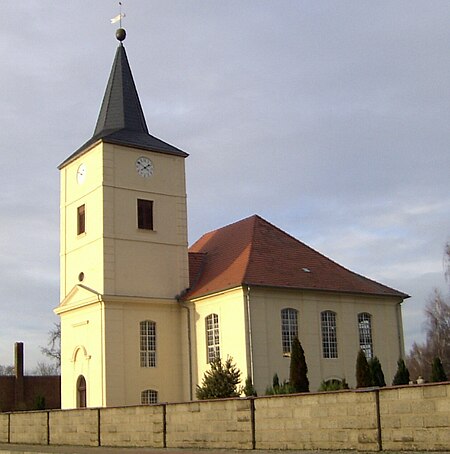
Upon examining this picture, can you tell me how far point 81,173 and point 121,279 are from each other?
664 centimetres

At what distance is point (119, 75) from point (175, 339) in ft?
48.4

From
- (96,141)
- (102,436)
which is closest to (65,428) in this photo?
(102,436)

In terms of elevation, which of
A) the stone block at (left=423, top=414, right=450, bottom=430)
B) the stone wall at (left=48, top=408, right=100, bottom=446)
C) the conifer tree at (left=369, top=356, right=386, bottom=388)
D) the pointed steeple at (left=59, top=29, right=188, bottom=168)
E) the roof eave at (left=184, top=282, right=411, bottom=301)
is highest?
the pointed steeple at (left=59, top=29, right=188, bottom=168)

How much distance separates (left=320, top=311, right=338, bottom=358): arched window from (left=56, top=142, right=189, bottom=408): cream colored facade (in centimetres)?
686

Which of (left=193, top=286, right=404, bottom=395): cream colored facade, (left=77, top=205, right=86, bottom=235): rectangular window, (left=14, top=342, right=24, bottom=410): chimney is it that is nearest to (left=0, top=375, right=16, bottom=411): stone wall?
(left=14, top=342, right=24, bottom=410): chimney

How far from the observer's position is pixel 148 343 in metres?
37.2

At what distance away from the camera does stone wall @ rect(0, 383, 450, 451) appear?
586 inches

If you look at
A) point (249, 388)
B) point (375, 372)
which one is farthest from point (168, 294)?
point (375, 372)

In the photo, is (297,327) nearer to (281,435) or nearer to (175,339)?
(175,339)

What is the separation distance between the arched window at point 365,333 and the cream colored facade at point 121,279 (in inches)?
340

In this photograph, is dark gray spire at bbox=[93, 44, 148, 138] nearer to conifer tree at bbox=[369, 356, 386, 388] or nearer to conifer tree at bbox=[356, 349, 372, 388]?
conifer tree at bbox=[356, 349, 372, 388]

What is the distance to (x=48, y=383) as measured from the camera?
5556cm

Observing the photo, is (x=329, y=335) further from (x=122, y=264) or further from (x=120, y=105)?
(x=120, y=105)

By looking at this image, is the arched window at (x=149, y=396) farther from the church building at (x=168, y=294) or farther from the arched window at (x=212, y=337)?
the arched window at (x=212, y=337)
